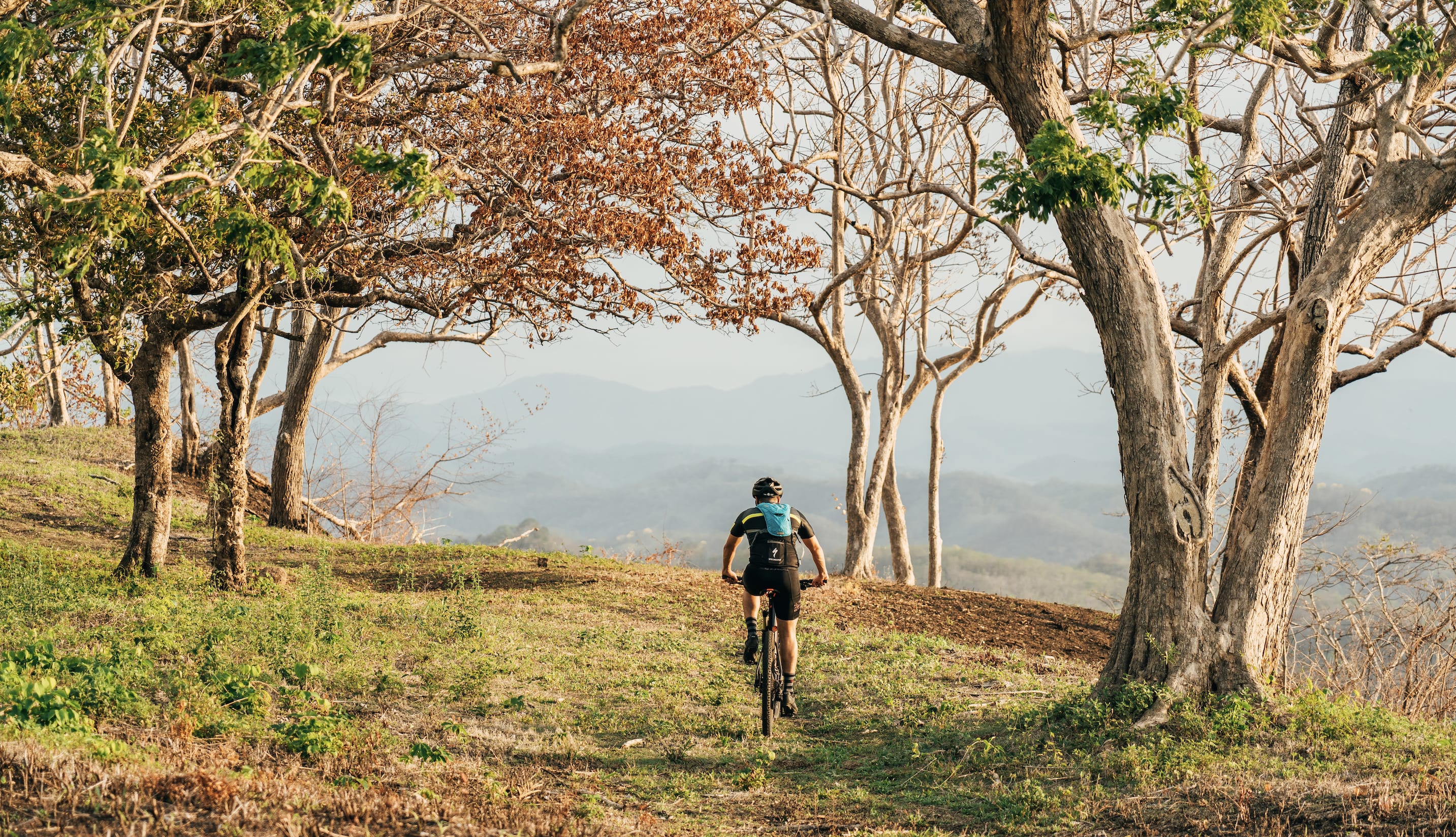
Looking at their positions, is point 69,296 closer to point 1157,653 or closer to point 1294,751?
point 1157,653

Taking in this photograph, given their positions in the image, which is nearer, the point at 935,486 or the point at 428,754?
the point at 428,754

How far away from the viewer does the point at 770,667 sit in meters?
8.09

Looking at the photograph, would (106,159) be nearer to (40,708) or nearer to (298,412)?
(40,708)

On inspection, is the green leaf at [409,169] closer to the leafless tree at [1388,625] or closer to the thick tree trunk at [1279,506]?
the thick tree trunk at [1279,506]

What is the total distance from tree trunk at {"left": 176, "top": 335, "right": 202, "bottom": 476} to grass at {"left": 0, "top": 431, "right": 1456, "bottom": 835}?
391cm

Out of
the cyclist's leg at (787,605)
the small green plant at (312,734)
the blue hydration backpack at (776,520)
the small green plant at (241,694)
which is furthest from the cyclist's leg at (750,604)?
the small green plant at (241,694)

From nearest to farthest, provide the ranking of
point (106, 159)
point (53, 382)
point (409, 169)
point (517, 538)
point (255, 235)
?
point (106, 159) < point (409, 169) < point (255, 235) < point (517, 538) < point (53, 382)

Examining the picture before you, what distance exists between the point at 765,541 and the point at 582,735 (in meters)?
2.13

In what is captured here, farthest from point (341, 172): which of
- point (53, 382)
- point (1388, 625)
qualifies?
point (53, 382)

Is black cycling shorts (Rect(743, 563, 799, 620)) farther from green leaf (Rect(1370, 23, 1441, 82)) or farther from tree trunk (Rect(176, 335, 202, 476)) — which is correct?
tree trunk (Rect(176, 335, 202, 476))

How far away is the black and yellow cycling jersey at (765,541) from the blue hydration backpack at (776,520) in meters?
0.02

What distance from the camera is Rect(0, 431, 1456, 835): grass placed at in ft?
17.4

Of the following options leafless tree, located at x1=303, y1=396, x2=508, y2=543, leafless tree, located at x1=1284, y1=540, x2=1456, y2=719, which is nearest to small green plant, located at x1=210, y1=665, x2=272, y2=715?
leafless tree, located at x1=1284, y1=540, x2=1456, y2=719

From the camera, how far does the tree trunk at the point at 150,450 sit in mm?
12281
